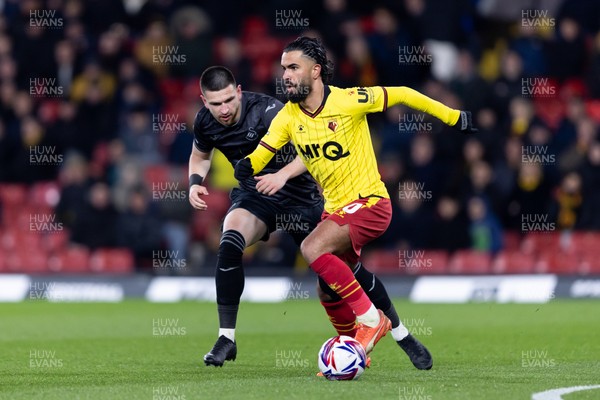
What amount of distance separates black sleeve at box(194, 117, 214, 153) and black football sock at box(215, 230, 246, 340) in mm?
874

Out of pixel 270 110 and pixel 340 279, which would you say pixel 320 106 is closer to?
pixel 340 279

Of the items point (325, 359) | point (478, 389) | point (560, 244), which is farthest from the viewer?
point (560, 244)

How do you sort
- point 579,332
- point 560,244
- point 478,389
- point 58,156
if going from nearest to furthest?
point 478,389, point 579,332, point 560,244, point 58,156

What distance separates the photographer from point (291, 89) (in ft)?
28.5

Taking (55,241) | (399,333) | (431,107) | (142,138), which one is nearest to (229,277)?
(399,333)

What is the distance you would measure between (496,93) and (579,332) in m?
6.19

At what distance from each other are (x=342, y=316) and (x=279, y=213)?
1021 mm

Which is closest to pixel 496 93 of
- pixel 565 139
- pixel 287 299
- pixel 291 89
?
pixel 565 139

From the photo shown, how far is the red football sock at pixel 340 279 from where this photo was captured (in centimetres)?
852

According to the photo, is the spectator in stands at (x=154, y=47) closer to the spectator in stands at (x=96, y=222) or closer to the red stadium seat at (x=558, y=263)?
the spectator in stands at (x=96, y=222)

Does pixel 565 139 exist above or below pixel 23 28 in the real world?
below

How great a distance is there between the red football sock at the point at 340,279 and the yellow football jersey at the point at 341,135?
1.67 feet

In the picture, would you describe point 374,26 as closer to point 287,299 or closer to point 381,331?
point 287,299

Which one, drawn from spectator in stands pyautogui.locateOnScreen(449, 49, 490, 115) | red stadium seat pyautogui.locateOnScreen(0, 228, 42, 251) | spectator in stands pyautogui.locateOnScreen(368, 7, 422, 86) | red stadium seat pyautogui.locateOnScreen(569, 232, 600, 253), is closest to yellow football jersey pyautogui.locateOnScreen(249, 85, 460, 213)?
red stadium seat pyautogui.locateOnScreen(569, 232, 600, 253)
